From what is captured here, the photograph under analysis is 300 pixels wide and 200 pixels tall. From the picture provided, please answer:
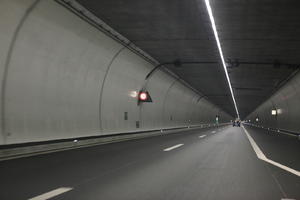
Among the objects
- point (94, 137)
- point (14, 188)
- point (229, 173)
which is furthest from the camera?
point (94, 137)

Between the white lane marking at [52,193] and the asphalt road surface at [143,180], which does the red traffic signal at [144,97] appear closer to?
the asphalt road surface at [143,180]

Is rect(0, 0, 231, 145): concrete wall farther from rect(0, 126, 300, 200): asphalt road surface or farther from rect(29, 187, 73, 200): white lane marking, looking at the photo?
rect(29, 187, 73, 200): white lane marking

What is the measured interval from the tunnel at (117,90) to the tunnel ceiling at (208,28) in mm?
49

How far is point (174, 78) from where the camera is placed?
1372 inches

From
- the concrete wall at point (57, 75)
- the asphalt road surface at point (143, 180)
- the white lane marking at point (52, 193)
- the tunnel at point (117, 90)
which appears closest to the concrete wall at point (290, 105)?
the tunnel at point (117, 90)

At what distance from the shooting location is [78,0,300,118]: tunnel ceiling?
13646 mm

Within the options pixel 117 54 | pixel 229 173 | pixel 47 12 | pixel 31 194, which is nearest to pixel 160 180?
pixel 229 173

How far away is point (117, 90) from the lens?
2359 centimetres

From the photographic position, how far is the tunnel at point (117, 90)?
7895mm

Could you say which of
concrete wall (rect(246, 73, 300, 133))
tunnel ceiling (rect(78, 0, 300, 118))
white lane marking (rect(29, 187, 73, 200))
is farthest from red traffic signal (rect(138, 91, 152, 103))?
white lane marking (rect(29, 187, 73, 200))

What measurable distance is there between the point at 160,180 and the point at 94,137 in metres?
12.3

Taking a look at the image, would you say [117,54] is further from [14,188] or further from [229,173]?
[14,188]

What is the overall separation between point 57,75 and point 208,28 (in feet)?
22.3

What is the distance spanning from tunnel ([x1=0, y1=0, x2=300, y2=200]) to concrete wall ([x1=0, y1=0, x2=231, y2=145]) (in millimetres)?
49
